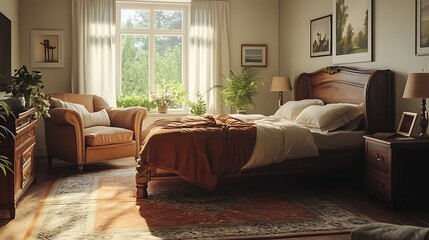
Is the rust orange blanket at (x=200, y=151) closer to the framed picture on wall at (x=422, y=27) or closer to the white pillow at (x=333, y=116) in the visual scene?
the white pillow at (x=333, y=116)

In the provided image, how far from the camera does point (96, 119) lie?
18.9 feet

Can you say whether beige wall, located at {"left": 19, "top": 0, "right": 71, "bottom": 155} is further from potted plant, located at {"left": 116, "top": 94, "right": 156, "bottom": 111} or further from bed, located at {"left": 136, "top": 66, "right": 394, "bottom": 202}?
bed, located at {"left": 136, "top": 66, "right": 394, "bottom": 202}

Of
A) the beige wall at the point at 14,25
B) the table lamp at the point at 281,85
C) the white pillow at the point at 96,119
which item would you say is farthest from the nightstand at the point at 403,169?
the beige wall at the point at 14,25

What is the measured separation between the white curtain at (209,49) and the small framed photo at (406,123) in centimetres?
347

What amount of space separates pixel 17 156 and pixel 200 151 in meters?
1.54

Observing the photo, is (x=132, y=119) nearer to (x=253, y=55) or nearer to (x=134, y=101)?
(x=134, y=101)

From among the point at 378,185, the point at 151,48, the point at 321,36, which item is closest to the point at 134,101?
the point at 151,48

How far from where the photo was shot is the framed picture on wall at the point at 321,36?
571 centimetres

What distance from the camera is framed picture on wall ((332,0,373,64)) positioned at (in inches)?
187

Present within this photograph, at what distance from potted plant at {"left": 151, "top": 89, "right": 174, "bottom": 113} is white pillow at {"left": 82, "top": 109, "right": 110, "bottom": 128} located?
1.07 m

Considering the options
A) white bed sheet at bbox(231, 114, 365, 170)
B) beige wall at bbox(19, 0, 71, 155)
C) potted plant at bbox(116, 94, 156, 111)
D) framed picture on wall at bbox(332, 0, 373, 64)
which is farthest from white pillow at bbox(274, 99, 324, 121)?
beige wall at bbox(19, 0, 71, 155)

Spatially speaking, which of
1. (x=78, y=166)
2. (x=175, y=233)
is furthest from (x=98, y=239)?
(x=78, y=166)

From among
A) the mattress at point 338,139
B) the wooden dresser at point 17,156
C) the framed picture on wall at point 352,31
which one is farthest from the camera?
the framed picture on wall at point 352,31

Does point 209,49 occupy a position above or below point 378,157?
above
